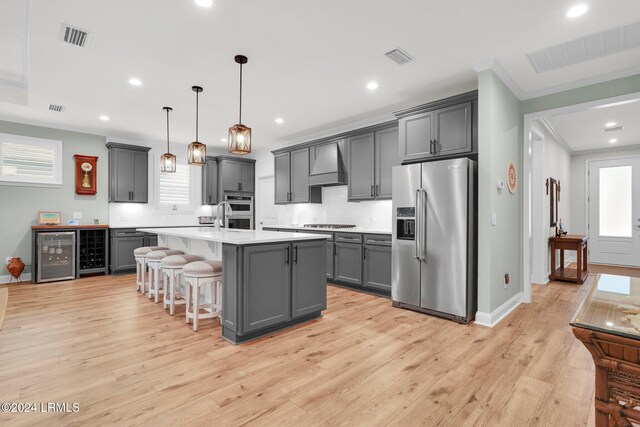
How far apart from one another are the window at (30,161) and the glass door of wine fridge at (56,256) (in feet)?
3.44

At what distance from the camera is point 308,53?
322 cm

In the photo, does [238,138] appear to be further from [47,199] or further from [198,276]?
[47,199]

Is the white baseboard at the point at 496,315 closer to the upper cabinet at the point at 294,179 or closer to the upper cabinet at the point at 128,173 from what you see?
the upper cabinet at the point at 294,179

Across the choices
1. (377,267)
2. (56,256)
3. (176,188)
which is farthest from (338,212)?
(56,256)

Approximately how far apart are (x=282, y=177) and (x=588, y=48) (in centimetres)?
509

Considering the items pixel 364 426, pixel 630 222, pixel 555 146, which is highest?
pixel 555 146

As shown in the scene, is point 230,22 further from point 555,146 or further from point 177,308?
point 555,146

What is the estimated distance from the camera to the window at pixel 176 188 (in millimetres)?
7016

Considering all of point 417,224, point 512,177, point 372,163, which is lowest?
point 417,224

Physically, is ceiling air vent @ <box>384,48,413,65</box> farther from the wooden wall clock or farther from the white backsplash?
the wooden wall clock

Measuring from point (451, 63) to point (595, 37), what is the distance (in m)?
1.21

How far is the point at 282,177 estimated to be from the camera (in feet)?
22.1

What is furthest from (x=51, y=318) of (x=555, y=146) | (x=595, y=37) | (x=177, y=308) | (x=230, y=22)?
(x=555, y=146)

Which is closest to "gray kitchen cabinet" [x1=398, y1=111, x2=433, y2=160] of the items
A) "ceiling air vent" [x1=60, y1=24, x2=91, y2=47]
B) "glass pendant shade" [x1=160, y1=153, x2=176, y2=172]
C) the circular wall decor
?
the circular wall decor
